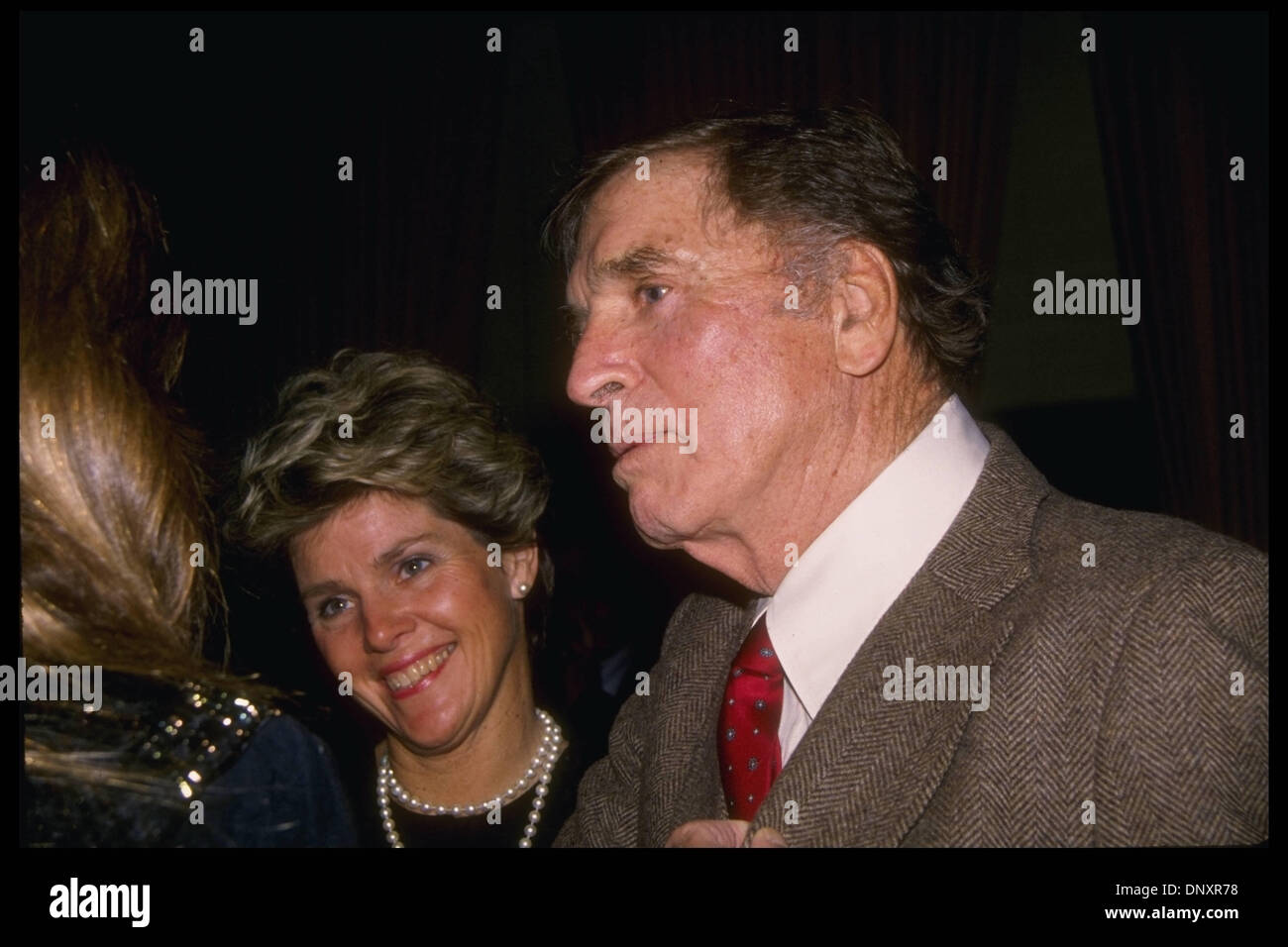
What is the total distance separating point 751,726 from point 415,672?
88 centimetres

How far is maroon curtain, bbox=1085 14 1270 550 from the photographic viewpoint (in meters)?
2.92

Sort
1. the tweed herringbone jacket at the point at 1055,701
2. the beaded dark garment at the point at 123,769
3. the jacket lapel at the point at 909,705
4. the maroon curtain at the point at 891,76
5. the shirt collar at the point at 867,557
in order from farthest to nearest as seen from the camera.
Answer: the maroon curtain at the point at 891,76 < the shirt collar at the point at 867,557 < the jacket lapel at the point at 909,705 < the tweed herringbone jacket at the point at 1055,701 < the beaded dark garment at the point at 123,769

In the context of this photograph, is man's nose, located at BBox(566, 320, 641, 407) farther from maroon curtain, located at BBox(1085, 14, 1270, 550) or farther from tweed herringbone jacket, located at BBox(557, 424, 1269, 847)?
maroon curtain, located at BBox(1085, 14, 1270, 550)

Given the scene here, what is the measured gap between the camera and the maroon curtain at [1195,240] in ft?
9.57

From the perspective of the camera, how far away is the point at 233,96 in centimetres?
383

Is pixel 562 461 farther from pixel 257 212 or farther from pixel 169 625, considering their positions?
pixel 169 625

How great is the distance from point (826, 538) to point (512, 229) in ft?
13.9

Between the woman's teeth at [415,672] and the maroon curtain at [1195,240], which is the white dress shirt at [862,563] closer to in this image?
the woman's teeth at [415,672]

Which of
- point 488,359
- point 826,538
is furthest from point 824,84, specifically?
point 488,359

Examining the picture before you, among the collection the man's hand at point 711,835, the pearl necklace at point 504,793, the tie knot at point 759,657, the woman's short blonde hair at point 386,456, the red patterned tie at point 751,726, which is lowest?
the pearl necklace at point 504,793

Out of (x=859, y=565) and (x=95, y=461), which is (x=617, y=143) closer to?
(x=859, y=565)

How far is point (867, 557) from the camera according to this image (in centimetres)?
147

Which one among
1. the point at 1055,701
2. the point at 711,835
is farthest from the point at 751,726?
the point at 1055,701

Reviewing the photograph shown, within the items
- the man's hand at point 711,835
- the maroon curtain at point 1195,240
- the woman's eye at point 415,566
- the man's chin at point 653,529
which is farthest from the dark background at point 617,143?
the man's hand at point 711,835
